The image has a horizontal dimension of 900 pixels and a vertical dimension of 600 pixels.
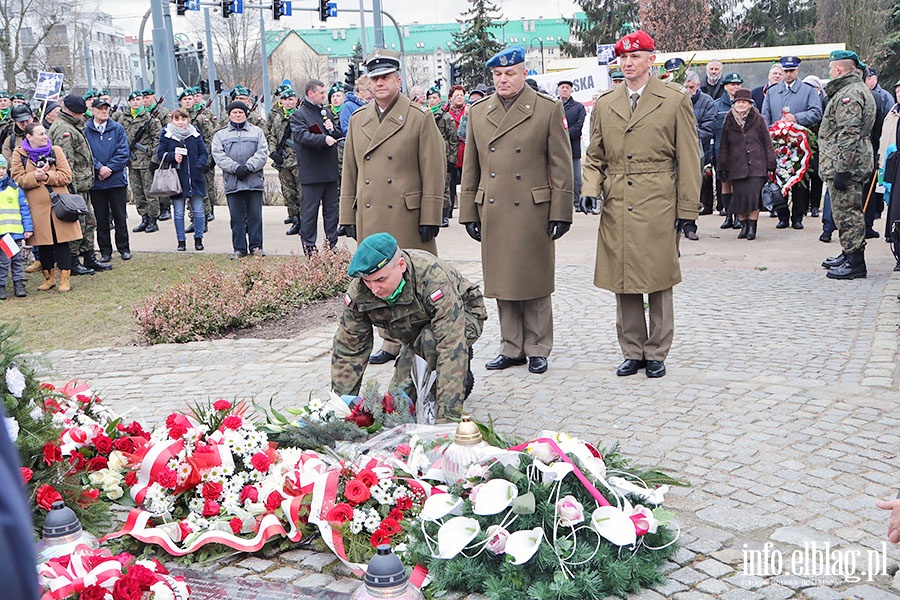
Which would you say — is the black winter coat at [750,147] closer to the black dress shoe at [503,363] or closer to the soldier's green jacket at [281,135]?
the soldier's green jacket at [281,135]

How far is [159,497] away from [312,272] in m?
5.97

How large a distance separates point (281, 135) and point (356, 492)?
10.8m

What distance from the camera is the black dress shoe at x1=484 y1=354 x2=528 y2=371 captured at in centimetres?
702

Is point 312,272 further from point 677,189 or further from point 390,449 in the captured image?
point 390,449

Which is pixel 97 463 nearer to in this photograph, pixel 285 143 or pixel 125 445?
pixel 125 445

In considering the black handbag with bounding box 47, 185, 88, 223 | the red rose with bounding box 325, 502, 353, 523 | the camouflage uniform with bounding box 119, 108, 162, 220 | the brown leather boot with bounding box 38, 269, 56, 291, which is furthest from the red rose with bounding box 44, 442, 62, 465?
the camouflage uniform with bounding box 119, 108, 162, 220

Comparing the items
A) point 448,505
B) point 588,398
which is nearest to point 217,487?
point 448,505

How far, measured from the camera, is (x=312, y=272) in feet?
33.7

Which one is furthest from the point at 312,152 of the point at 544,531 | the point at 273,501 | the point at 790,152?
the point at 544,531

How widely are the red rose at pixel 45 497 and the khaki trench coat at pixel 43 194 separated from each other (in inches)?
288

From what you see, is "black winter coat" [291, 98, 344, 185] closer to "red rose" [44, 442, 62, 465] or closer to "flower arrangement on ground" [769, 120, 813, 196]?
"flower arrangement on ground" [769, 120, 813, 196]

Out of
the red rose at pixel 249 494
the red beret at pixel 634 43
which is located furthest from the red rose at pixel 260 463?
the red beret at pixel 634 43

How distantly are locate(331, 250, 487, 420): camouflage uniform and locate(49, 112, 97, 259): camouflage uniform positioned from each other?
784cm

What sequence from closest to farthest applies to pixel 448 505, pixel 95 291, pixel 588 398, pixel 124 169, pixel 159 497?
pixel 448 505, pixel 159 497, pixel 588 398, pixel 95 291, pixel 124 169
